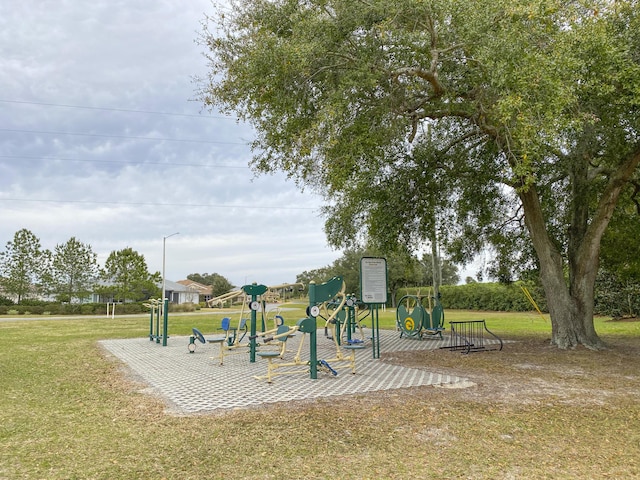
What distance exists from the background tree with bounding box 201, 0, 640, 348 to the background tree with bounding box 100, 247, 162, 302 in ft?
130

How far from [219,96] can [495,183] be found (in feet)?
28.0

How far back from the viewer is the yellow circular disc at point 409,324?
52.1 feet

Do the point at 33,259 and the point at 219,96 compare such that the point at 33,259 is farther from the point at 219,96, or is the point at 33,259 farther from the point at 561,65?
the point at 561,65

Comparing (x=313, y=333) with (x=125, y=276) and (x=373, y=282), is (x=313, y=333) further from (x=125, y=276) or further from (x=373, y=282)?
(x=125, y=276)

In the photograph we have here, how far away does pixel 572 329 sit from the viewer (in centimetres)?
1252

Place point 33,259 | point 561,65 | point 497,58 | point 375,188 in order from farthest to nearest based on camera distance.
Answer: point 33,259 → point 375,188 → point 497,58 → point 561,65

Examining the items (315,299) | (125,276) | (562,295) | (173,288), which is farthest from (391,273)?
(173,288)

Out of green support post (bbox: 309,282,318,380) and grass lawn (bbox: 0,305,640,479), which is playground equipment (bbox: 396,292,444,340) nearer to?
grass lawn (bbox: 0,305,640,479)

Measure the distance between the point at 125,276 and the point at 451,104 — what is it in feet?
145

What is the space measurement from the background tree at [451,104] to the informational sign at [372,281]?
1915mm

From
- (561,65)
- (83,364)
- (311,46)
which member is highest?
(311,46)

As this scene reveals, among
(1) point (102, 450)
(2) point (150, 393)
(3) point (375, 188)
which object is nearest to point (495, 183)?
(3) point (375, 188)

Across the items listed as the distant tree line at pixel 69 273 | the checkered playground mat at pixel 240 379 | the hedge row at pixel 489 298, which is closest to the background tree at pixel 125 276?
the distant tree line at pixel 69 273

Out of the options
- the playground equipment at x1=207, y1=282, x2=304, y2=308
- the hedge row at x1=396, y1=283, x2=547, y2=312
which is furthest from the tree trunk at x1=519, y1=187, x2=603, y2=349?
the hedge row at x1=396, y1=283, x2=547, y2=312
